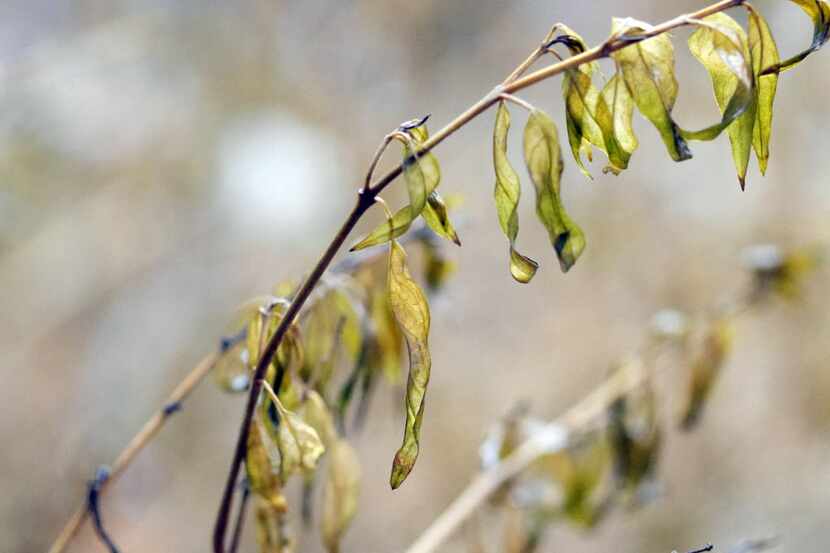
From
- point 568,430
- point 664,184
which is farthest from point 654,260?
point 568,430

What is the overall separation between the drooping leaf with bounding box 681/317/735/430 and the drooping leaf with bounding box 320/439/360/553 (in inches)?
16.2

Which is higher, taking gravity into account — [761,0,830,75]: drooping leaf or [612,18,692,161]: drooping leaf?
[761,0,830,75]: drooping leaf

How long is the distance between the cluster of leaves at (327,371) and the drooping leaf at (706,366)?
31 cm

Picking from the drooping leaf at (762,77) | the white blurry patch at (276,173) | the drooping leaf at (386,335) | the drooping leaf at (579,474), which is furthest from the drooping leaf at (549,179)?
the white blurry patch at (276,173)

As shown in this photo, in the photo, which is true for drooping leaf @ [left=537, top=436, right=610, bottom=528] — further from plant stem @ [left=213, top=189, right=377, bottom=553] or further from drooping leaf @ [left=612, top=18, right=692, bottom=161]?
drooping leaf @ [left=612, top=18, right=692, bottom=161]

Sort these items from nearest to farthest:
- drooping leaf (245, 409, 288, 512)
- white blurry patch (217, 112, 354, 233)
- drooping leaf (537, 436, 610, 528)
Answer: drooping leaf (245, 409, 288, 512), drooping leaf (537, 436, 610, 528), white blurry patch (217, 112, 354, 233)

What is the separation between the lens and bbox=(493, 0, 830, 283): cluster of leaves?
0.50 meters

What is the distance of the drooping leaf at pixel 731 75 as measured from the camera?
50 cm

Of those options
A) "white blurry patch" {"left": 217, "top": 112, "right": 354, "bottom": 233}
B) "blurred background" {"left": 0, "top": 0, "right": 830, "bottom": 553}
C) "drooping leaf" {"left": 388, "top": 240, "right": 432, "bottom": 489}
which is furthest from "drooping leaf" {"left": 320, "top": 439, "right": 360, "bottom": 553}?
"white blurry patch" {"left": 217, "top": 112, "right": 354, "bottom": 233}

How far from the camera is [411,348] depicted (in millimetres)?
529

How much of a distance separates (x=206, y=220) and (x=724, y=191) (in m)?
1.73

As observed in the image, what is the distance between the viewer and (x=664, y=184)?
2.95 m

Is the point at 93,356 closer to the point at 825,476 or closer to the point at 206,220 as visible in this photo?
the point at 206,220

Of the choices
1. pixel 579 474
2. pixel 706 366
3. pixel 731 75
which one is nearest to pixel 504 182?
pixel 731 75
